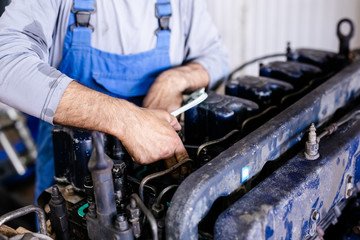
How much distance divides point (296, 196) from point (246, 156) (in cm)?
14

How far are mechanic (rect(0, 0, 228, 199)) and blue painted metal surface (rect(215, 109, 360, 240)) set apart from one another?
12.0 inches

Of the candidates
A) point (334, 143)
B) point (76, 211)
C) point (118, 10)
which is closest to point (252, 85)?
point (334, 143)

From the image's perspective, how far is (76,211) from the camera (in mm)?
1022

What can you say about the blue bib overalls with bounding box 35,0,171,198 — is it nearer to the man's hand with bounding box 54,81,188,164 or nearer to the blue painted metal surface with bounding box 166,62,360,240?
the man's hand with bounding box 54,81,188,164

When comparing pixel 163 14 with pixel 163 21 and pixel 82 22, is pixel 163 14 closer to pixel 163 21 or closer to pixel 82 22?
pixel 163 21

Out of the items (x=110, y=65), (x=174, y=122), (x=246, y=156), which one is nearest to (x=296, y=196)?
(x=246, y=156)

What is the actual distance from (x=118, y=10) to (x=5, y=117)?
2.28 meters

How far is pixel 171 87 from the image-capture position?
1.50m

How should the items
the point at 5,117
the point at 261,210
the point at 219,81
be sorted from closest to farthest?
the point at 261,210
the point at 219,81
the point at 5,117

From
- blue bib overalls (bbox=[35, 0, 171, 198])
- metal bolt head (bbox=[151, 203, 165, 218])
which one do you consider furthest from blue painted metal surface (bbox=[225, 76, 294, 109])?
metal bolt head (bbox=[151, 203, 165, 218])

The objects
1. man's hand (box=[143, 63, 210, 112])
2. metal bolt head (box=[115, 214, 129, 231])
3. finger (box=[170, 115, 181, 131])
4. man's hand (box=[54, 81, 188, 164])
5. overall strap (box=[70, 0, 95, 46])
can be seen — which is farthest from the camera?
man's hand (box=[143, 63, 210, 112])

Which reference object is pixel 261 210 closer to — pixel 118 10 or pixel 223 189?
pixel 223 189

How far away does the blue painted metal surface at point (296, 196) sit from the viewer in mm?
824

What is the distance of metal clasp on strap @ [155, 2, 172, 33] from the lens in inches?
59.4
